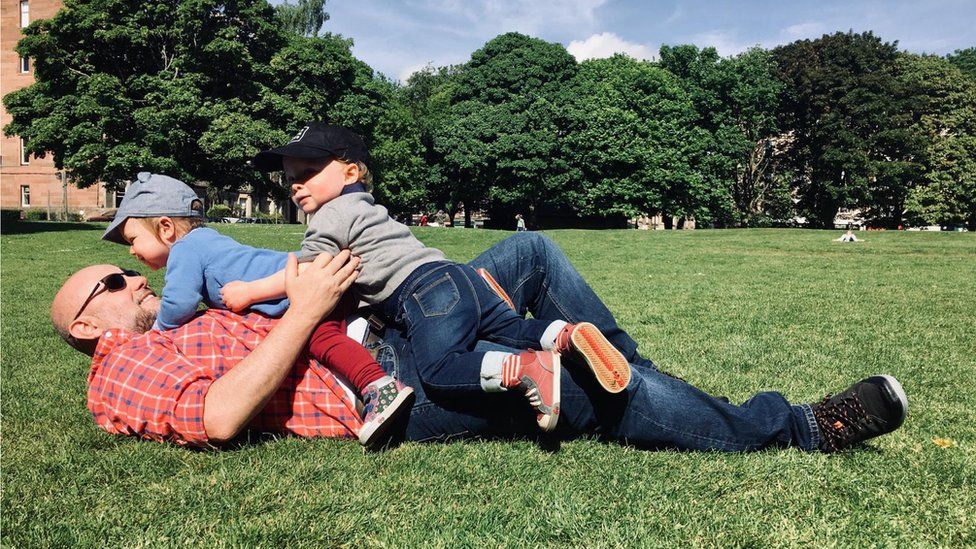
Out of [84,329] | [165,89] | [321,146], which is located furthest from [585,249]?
[165,89]

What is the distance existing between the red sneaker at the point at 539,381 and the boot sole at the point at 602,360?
0.14 meters

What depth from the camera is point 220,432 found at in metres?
3.14

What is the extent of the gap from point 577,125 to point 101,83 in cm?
2813

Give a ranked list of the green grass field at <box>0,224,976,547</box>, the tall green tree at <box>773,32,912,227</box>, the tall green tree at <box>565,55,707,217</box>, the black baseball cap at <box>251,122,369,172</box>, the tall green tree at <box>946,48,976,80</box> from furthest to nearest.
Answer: the tall green tree at <box>946,48,976,80</box> < the tall green tree at <box>773,32,912,227</box> < the tall green tree at <box>565,55,707,217</box> < the black baseball cap at <box>251,122,369,172</box> < the green grass field at <box>0,224,976,547</box>

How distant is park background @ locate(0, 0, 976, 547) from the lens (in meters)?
2.79

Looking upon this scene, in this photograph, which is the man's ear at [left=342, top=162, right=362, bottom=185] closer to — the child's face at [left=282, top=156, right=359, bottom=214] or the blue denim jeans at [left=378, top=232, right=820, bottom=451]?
the child's face at [left=282, top=156, right=359, bottom=214]

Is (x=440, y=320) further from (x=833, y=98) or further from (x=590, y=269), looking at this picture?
(x=833, y=98)

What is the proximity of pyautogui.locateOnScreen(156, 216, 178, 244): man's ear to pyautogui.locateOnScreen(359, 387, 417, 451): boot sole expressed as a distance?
6.73 feet

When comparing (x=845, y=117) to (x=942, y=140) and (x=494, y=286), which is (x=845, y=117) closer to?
(x=942, y=140)

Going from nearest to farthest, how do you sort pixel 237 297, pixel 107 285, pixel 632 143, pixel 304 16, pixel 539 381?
pixel 539 381, pixel 237 297, pixel 107 285, pixel 632 143, pixel 304 16

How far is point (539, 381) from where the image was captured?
9.54 ft

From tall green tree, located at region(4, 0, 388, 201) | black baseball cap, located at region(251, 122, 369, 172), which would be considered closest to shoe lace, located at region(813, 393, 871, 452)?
black baseball cap, located at region(251, 122, 369, 172)

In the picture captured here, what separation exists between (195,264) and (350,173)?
1.09 meters

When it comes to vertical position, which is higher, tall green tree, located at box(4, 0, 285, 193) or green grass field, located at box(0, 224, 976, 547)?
tall green tree, located at box(4, 0, 285, 193)
